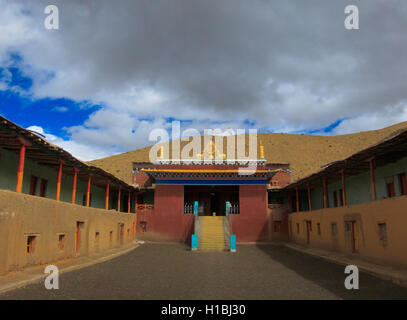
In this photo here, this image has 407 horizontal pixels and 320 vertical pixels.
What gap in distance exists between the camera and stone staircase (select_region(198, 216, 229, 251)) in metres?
20.7

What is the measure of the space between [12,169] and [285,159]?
69251 mm

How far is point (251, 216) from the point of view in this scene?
83.1ft

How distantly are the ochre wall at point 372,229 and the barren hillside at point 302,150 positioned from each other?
167 feet

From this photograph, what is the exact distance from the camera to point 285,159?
77250 millimetres

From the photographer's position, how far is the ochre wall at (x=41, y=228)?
30.6ft

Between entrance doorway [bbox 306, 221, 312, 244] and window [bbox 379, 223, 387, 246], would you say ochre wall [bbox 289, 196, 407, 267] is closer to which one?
window [bbox 379, 223, 387, 246]

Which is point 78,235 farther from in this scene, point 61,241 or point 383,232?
point 383,232

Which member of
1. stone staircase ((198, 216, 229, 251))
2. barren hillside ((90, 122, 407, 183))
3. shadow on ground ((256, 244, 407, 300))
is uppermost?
barren hillside ((90, 122, 407, 183))

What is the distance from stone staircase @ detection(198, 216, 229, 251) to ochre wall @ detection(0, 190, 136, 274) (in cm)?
638

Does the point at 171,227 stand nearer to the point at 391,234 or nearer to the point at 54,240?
the point at 54,240

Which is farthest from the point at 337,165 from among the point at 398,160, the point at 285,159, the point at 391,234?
the point at 285,159

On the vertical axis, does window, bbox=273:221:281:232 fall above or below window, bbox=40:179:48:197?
below

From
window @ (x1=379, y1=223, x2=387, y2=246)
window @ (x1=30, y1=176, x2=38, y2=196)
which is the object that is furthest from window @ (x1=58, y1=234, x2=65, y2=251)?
window @ (x1=379, y1=223, x2=387, y2=246)
